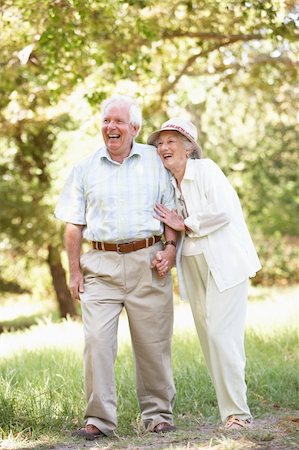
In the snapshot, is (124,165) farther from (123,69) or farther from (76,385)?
(123,69)

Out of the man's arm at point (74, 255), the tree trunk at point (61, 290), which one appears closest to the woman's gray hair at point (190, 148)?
the man's arm at point (74, 255)

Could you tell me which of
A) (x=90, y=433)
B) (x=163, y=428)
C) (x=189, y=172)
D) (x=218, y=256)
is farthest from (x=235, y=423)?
(x=189, y=172)

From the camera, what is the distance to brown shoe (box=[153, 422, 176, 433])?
230 inches

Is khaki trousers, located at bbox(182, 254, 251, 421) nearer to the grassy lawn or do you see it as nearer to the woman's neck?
the grassy lawn

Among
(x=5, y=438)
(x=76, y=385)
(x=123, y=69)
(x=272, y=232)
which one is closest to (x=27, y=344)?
(x=76, y=385)

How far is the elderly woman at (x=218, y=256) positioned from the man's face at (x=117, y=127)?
0.87ft

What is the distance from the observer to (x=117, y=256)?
18.7ft

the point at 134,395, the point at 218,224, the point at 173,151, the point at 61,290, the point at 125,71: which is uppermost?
the point at 125,71

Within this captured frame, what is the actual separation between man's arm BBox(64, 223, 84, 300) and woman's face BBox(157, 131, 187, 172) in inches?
29.7

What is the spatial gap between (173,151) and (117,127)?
0.41 meters

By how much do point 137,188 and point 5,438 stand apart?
5.99 feet

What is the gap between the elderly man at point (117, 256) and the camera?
5668 mm

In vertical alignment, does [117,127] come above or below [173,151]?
above

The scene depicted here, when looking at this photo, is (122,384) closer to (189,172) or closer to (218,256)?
(218,256)
